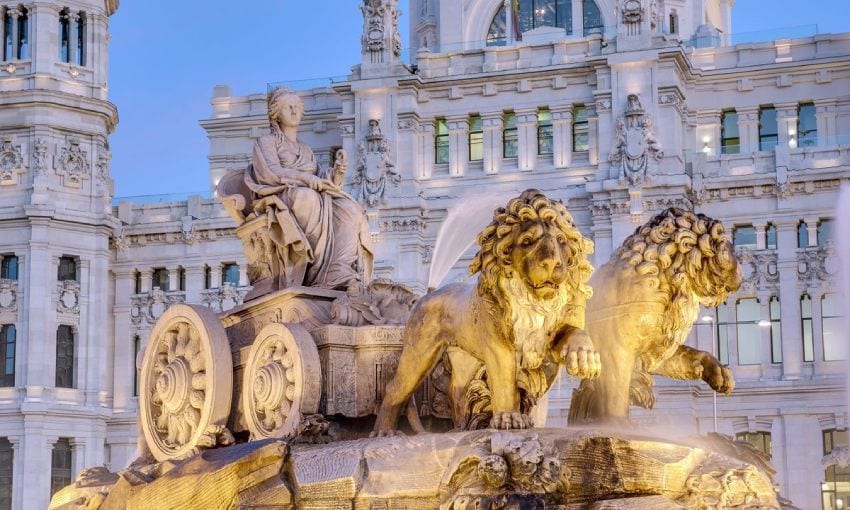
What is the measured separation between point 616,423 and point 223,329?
290 centimetres

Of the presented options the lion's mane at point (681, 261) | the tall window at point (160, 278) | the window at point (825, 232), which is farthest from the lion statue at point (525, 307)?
the tall window at point (160, 278)

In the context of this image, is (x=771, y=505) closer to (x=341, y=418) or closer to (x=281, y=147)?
(x=341, y=418)

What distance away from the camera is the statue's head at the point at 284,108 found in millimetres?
12398

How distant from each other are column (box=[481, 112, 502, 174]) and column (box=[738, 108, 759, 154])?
8722 millimetres

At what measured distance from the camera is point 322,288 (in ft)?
38.2

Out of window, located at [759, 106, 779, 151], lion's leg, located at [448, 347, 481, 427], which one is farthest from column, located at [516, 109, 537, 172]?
lion's leg, located at [448, 347, 481, 427]

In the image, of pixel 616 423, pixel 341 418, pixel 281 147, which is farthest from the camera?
pixel 281 147

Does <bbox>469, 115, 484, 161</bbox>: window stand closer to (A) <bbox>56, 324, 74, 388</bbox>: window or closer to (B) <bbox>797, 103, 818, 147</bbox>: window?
(B) <bbox>797, 103, 818, 147</bbox>: window

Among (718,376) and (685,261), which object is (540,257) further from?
(718,376)

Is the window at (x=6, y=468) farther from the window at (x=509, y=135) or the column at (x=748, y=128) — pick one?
the column at (x=748, y=128)

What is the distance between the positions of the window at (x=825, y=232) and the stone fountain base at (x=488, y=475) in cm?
4549

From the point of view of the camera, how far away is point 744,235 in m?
55.2

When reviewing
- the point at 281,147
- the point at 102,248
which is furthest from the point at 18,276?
the point at 281,147

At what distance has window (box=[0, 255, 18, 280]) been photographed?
57312mm
